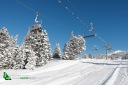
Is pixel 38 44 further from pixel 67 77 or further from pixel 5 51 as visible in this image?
pixel 67 77

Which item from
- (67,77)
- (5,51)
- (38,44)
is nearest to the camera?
(67,77)

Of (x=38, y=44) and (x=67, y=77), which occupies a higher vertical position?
(x=38, y=44)

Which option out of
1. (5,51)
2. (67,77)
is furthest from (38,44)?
(67,77)

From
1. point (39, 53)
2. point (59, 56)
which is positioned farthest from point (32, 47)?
point (59, 56)

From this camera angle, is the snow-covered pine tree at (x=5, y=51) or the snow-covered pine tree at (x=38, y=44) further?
the snow-covered pine tree at (x=5, y=51)

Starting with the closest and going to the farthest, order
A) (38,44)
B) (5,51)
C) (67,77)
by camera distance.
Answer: (67,77) < (38,44) < (5,51)

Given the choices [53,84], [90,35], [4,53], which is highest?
[90,35]

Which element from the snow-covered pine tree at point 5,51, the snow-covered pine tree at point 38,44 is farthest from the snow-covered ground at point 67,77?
the snow-covered pine tree at point 5,51

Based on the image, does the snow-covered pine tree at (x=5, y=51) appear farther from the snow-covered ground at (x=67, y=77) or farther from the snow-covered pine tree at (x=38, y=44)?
the snow-covered ground at (x=67, y=77)

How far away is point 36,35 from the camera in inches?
1725

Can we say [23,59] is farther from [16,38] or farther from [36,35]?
[16,38]

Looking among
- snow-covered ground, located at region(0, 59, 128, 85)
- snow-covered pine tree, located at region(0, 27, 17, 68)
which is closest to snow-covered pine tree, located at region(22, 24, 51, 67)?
snow-covered pine tree, located at region(0, 27, 17, 68)

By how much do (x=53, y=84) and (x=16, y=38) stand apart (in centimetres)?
5576

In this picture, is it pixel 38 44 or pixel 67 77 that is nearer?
pixel 67 77
